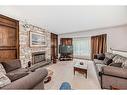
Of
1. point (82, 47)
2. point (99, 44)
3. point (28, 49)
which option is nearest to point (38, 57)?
point (28, 49)

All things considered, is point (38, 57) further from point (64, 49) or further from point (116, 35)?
point (116, 35)

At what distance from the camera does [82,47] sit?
8883 mm

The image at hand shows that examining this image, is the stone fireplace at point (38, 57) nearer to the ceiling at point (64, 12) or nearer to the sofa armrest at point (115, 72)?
the ceiling at point (64, 12)

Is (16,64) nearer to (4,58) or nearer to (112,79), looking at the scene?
(4,58)

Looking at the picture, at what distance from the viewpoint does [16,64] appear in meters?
3.56

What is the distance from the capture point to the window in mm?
8367

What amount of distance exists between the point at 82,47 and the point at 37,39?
13.5ft

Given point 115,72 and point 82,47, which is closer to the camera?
point 115,72

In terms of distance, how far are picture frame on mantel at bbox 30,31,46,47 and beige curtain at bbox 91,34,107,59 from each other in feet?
10.5

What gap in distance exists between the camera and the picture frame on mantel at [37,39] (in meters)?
5.26

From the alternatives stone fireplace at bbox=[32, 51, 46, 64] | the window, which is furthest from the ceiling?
the window

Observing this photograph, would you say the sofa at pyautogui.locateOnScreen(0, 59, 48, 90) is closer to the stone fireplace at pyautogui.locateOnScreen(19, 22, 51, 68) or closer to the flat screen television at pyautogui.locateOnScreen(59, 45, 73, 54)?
the stone fireplace at pyautogui.locateOnScreen(19, 22, 51, 68)
